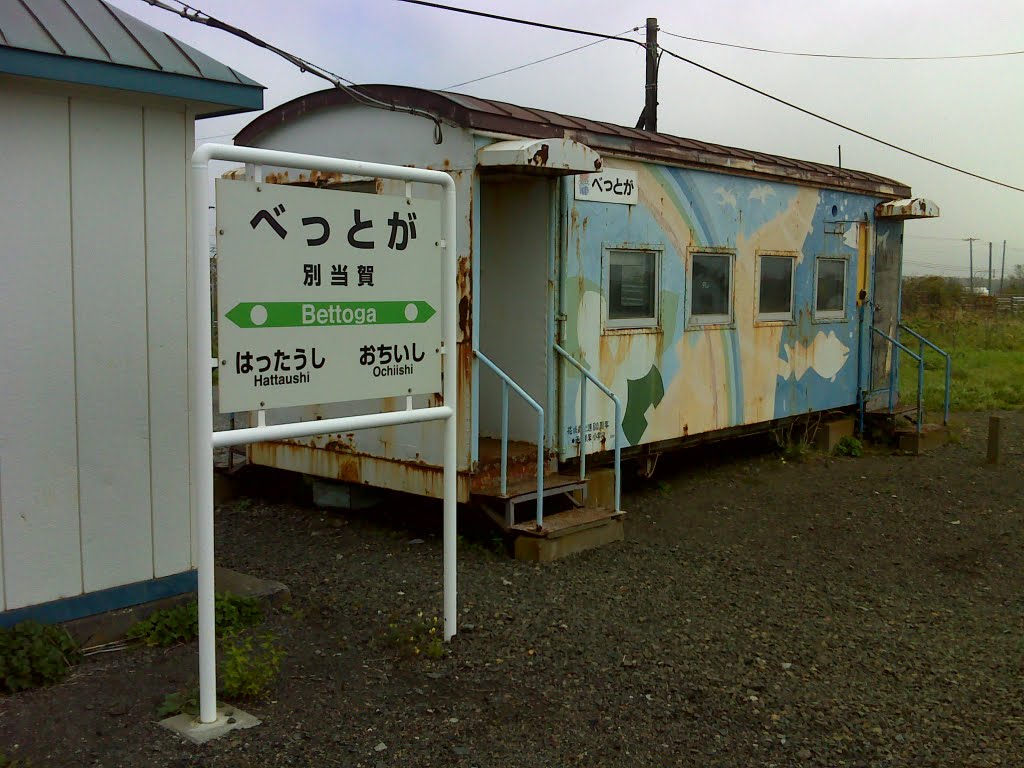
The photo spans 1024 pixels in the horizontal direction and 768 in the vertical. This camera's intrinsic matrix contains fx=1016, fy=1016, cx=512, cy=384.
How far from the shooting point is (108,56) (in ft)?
14.6

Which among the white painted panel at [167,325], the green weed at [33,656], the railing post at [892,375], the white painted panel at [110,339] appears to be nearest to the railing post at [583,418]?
the white painted panel at [167,325]

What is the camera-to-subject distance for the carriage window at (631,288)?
306 inches

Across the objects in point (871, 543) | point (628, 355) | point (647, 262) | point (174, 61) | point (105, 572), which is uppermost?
point (174, 61)

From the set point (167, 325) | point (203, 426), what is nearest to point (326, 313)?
point (203, 426)

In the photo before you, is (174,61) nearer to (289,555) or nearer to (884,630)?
(289,555)

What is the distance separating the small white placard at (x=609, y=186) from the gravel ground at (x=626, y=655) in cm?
250

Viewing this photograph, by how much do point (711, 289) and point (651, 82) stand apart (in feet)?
29.6

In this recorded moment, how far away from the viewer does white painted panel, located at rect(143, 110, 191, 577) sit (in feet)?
15.8

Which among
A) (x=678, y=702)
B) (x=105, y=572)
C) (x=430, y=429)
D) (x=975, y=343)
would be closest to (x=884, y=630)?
(x=678, y=702)

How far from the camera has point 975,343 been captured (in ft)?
81.1

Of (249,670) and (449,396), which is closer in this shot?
(249,670)

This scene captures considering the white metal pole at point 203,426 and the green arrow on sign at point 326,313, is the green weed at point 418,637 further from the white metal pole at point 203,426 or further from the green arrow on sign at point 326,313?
the green arrow on sign at point 326,313

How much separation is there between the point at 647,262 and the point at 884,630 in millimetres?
3640

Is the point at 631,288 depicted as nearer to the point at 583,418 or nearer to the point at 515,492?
the point at 583,418
